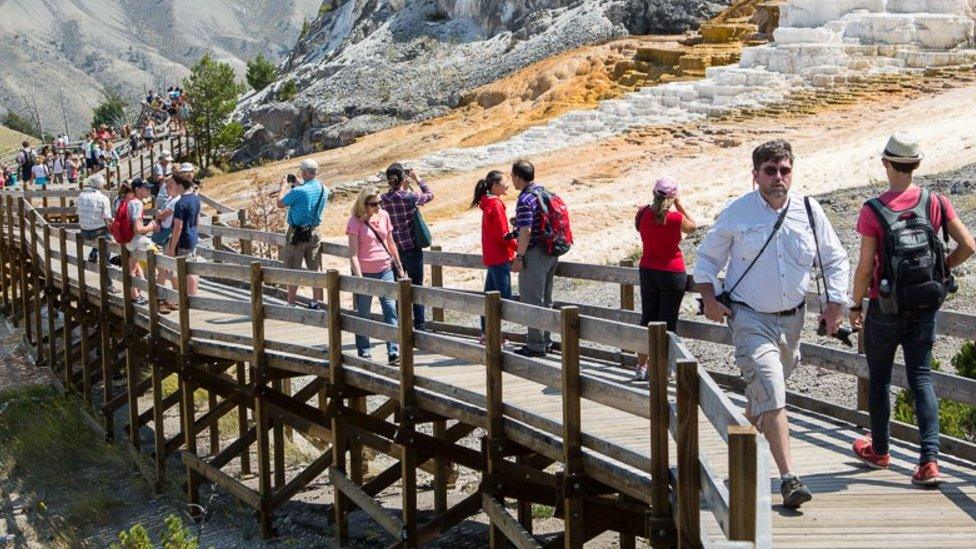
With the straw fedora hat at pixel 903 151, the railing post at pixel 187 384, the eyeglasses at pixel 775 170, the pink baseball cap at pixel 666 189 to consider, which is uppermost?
the straw fedora hat at pixel 903 151

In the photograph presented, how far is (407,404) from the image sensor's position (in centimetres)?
961

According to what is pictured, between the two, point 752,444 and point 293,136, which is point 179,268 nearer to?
point 752,444

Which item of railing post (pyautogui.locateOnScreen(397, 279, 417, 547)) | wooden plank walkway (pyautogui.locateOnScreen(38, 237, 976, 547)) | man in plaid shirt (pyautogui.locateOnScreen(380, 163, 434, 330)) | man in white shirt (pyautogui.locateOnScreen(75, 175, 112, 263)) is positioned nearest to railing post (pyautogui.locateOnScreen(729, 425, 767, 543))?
wooden plank walkway (pyautogui.locateOnScreen(38, 237, 976, 547))

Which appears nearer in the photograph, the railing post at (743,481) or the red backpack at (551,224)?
the railing post at (743,481)

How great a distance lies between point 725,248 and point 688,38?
41399 mm

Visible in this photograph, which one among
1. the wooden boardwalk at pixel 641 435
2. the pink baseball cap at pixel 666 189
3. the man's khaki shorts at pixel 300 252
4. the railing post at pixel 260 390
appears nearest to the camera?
the wooden boardwalk at pixel 641 435

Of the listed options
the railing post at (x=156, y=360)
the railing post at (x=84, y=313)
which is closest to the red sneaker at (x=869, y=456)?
the railing post at (x=156, y=360)

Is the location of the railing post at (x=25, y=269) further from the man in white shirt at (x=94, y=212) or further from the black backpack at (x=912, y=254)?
the black backpack at (x=912, y=254)

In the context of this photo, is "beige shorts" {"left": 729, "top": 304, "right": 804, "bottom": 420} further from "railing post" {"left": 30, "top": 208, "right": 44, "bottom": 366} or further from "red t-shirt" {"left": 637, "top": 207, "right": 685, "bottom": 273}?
"railing post" {"left": 30, "top": 208, "right": 44, "bottom": 366}

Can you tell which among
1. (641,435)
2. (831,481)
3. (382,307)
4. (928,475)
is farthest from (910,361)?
(382,307)

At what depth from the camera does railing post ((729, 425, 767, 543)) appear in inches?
203

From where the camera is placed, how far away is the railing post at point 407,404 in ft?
30.7

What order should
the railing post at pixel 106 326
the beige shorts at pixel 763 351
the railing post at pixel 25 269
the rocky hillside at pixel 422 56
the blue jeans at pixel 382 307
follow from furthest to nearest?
the rocky hillside at pixel 422 56 → the railing post at pixel 25 269 → the railing post at pixel 106 326 → the blue jeans at pixel 382 307 → the beige shorts at pixel 763 351

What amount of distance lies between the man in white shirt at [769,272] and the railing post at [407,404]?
9.03 ft
